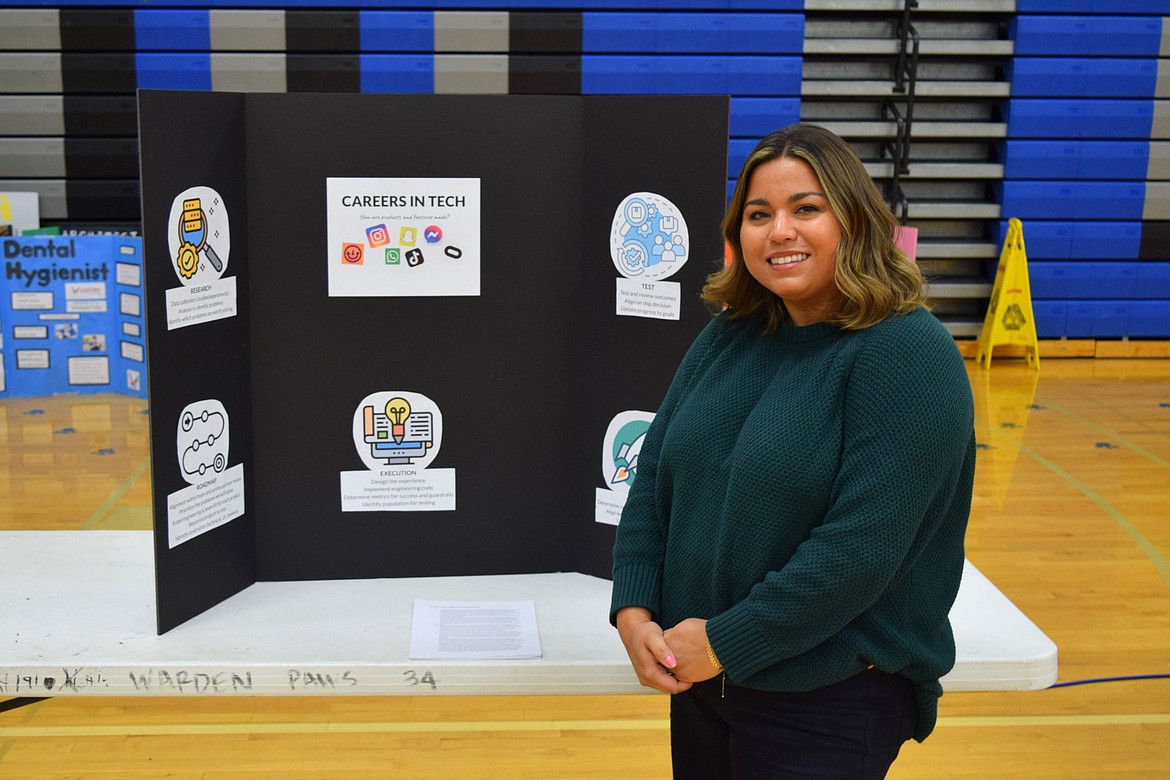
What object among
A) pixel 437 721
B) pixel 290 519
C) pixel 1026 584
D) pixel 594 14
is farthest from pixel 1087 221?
pixel 290 519

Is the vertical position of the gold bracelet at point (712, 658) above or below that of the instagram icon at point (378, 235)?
below

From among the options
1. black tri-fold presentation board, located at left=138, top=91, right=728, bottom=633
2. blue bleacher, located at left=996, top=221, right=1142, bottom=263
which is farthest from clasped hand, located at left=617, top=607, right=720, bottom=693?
blue bleacher, located at left=996, top=221, right=1142, bottom=263

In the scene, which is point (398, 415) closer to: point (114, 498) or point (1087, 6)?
point (114, 498)

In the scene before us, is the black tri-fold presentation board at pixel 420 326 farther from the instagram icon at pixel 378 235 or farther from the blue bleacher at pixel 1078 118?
the blue bleacher at pixel 1078 118

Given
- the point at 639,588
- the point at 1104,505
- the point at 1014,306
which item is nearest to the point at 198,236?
the point at 639,588

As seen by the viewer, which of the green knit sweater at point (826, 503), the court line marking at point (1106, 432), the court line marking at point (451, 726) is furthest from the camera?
the court line marking at point (1106, 432)

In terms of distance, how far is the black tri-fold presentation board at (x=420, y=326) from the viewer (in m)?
1.71

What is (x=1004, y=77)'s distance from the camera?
774cm

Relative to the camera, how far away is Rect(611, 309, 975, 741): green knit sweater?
1.15 meters

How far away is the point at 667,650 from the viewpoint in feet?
4.24

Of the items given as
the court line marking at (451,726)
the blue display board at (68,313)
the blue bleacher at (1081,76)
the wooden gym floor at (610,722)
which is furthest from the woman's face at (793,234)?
the blue bleacher at (1081,76)

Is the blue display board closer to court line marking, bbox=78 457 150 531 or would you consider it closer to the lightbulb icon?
court line marking, bbox=78 457 150 531

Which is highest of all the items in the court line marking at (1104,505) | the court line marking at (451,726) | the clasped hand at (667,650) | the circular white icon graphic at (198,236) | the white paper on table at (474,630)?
the circular white icon graphic at (198,236)

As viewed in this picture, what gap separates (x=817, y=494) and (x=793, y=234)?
0.28m
